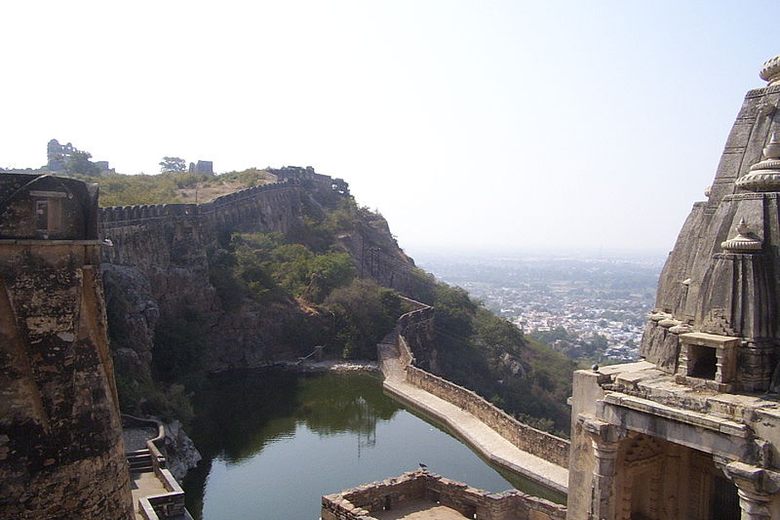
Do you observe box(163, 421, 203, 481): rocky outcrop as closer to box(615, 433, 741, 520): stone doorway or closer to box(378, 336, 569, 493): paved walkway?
box(378, 336, 569, 493): paved walkway

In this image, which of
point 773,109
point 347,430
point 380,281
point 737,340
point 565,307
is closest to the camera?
point 737,340

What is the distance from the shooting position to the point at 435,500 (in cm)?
1409

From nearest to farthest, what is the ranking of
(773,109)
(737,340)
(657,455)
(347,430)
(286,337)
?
1. (737,340)
2. (773,109)
3. (657,455)
4. (347,430)
5. (286,337)

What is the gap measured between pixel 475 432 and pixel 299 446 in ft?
17.0

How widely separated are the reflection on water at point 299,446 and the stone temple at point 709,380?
7708 mm

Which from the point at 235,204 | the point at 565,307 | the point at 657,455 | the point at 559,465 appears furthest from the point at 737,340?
the point at 565,307

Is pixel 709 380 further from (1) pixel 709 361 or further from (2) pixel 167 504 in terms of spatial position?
(2) pixel 167 504

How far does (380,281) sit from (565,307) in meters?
128

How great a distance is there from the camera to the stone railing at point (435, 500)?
12.8m

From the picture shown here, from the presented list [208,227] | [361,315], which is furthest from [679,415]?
[208,227]

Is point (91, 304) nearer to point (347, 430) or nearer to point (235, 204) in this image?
point (347, 430)

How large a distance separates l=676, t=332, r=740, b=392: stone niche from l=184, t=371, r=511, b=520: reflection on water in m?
9.24

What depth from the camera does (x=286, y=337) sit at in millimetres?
31797

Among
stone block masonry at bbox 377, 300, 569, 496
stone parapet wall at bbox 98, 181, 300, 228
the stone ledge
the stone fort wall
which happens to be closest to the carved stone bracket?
the stone ledge
